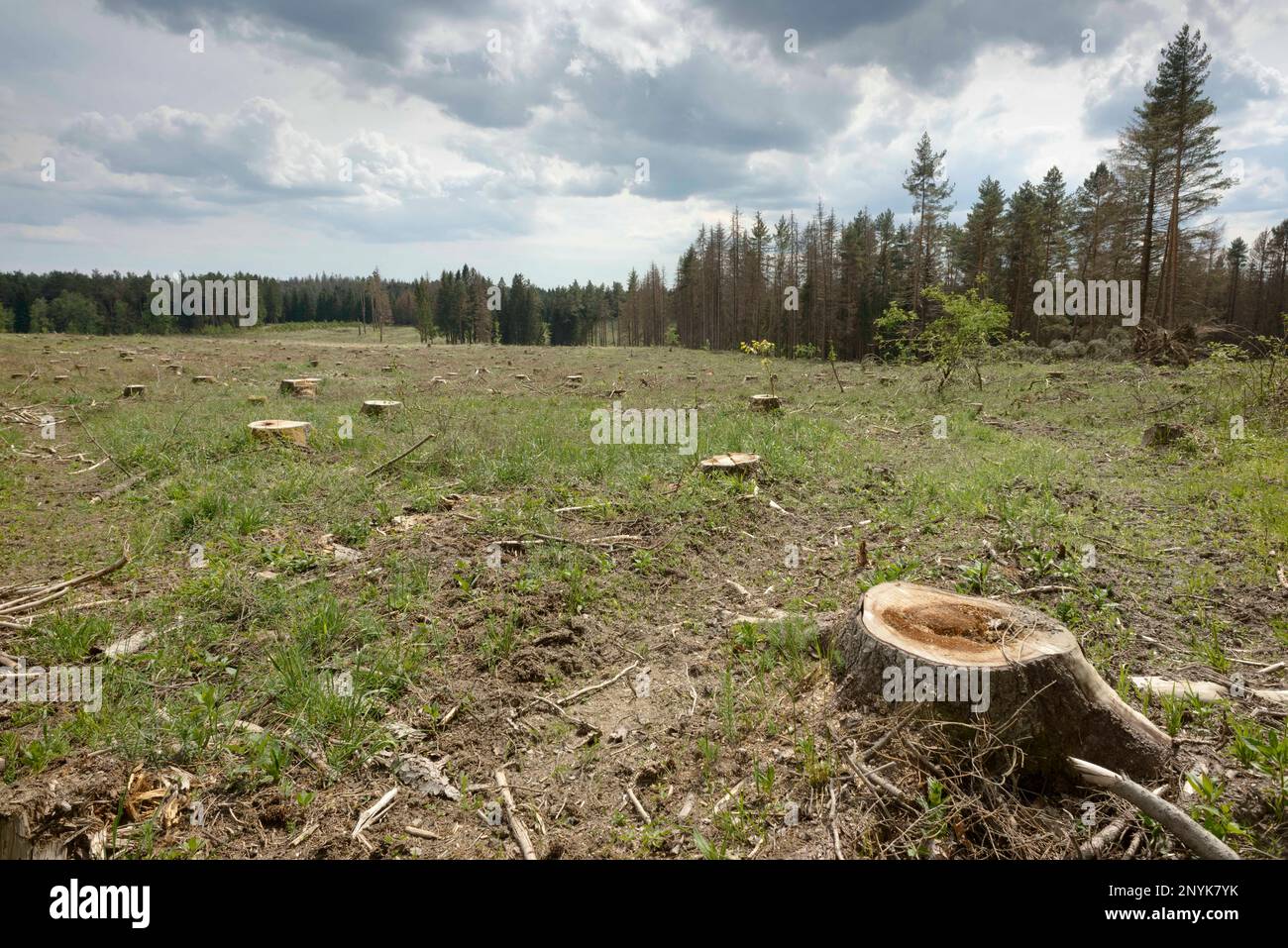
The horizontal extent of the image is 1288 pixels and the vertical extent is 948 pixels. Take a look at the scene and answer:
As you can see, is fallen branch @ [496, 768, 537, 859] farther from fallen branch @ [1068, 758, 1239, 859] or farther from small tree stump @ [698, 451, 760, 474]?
small tree stump @ [698, 451, 760, 474]

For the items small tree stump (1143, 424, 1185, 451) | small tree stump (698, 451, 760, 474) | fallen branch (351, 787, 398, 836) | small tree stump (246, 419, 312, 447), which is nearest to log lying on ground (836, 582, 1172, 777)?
fallen branch (351, 787, 398, 836)

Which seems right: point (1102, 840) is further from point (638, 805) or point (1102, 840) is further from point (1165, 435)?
point (1165, 435)

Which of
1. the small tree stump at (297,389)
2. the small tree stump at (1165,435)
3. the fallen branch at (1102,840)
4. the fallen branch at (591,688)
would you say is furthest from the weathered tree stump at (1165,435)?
the small tree stump at (297,389)

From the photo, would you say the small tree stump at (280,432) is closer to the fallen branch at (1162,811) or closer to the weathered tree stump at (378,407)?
the weathered tree stump at (378,407)

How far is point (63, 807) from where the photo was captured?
2.84m

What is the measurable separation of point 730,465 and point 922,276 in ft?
124

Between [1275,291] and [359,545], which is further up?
[1275,291]

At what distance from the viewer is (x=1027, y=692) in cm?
299

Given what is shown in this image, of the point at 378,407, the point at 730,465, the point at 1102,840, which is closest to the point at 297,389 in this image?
the point at 378,407

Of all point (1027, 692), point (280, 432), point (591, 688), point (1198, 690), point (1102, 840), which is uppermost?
point (280, 432)

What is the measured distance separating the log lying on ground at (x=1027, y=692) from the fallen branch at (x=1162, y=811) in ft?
0.49

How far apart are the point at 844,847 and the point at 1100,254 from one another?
47.2 meters
